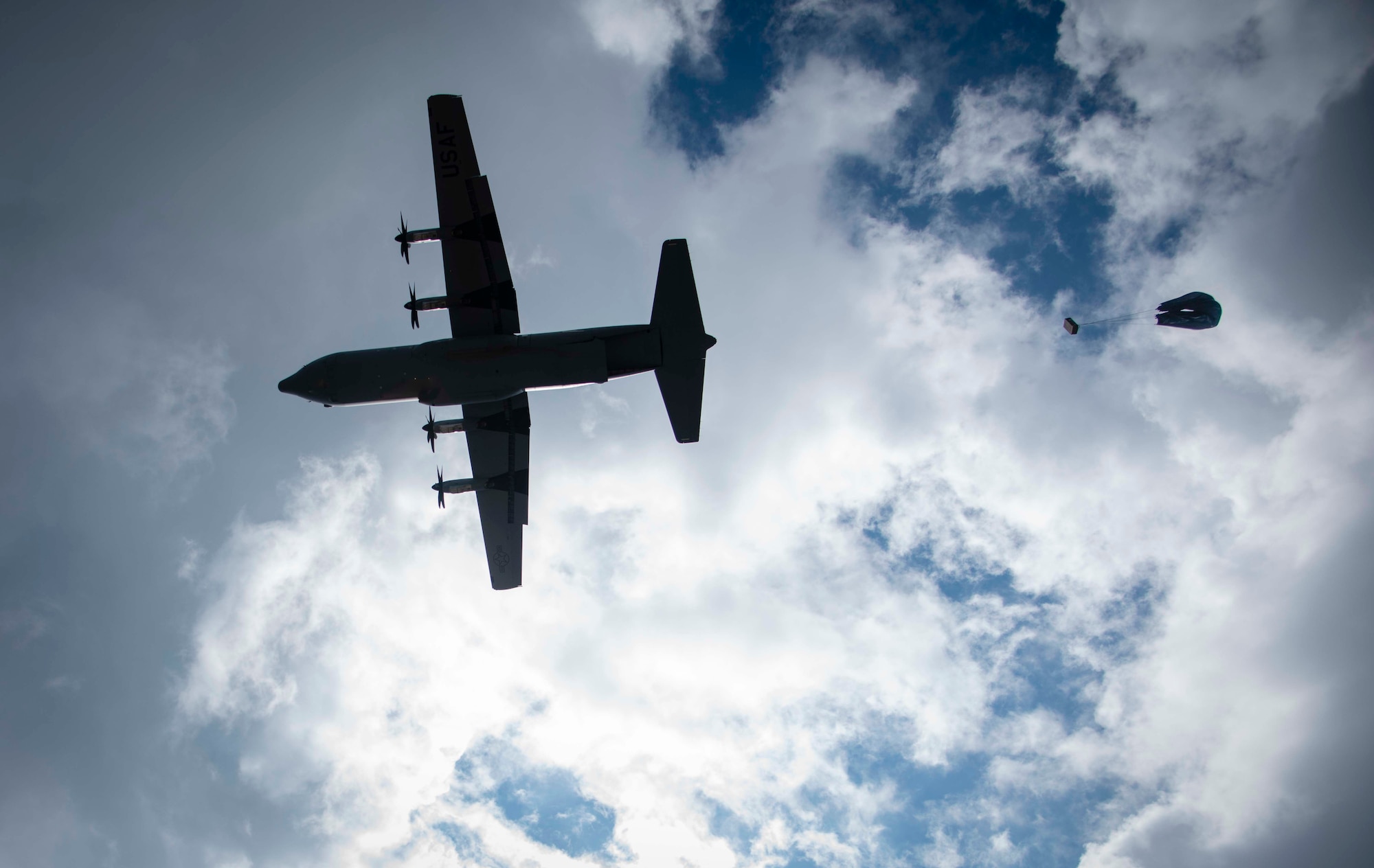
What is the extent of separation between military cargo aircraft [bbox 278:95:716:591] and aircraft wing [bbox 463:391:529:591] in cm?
190

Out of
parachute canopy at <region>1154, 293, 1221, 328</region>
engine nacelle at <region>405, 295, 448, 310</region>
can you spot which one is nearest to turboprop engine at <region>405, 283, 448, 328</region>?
engine nacelle at <region>405, 295, 448, 310</region>

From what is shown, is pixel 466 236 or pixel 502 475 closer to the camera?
pixel 466 236

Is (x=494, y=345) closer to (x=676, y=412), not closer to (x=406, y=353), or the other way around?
(x=406, y=353)

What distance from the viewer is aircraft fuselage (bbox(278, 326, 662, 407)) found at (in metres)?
23.8

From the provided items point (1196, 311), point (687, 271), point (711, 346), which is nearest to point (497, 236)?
point (687, 271)

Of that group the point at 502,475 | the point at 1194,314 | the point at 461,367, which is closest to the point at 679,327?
the point at 461,367

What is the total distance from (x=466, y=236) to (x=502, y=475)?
10362 millimetres

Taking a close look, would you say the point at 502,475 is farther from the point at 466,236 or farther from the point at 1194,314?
the point at 1194,314

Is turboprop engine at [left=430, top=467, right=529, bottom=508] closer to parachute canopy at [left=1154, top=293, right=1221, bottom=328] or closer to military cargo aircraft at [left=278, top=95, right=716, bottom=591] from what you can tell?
military cargo aircraft at [left=278, top=95, right=716, bottom=591]

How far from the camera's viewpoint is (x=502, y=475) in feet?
90.8

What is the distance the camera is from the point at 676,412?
25.2m

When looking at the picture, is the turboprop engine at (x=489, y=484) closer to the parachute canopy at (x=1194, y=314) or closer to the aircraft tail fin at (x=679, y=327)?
the aircraft tail fin at (x=679, y=327)

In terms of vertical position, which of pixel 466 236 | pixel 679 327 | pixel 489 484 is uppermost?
pixel 466 236

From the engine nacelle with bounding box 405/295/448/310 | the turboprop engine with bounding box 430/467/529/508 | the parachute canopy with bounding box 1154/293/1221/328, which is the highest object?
the parachute canopy with bounding box 1154/293/1221/328
